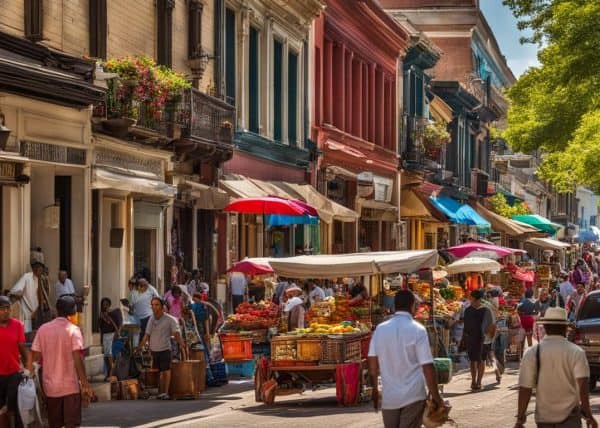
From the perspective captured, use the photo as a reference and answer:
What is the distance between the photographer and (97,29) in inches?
1003

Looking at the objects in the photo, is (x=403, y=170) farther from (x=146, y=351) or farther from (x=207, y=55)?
(x=146, y=351)

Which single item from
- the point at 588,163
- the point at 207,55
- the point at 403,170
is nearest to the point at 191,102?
the point at 207,55

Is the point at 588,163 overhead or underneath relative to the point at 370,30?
underneath

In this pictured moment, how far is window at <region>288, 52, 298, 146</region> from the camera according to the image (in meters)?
39.4

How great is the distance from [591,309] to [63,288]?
8.05 m

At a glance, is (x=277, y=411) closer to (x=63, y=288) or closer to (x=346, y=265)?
(x=346, y=265)

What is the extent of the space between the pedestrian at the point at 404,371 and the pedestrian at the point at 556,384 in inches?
29.3

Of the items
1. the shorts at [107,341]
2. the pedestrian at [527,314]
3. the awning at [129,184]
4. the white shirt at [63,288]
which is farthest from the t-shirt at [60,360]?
the pedestrian at [527,314]

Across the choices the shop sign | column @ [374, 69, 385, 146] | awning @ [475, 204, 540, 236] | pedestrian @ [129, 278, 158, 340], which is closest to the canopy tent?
awning @ [475, 204, 540, 236]

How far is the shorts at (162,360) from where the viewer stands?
21.9m

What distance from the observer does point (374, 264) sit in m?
22.8

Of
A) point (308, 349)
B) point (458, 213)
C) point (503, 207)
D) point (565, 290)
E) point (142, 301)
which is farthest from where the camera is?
point (503, 207)

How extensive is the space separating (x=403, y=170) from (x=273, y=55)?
17.1 meters

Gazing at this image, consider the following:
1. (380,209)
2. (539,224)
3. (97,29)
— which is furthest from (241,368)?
(539,224)
